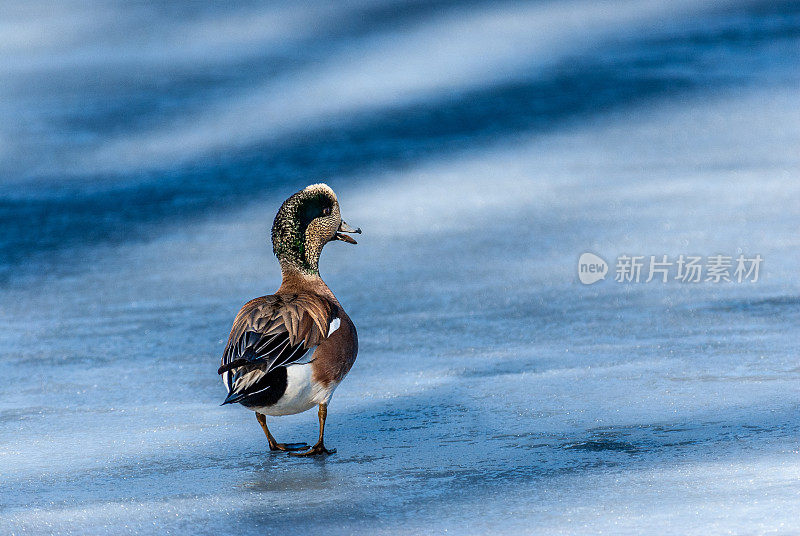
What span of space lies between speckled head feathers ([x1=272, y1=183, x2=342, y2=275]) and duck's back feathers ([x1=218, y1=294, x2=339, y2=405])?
1.26ft

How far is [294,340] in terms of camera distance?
13.0 ft

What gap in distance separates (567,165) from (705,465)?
634cm

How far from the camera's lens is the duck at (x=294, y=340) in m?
3.88

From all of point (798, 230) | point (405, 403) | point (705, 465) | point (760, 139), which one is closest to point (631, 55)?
point (760, 139)

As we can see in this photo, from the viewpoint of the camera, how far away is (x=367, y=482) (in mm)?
3600
